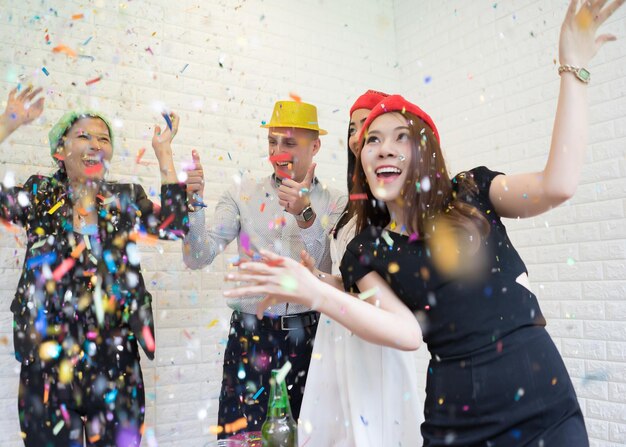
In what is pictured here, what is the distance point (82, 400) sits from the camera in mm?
1827

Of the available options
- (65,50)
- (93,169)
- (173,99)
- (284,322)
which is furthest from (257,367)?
(65,50)

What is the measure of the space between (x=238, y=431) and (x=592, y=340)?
1653 millimetres

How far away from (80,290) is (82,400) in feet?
1.15

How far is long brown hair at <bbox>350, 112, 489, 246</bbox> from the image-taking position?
119cm

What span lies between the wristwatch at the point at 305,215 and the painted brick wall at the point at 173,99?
1113 mm

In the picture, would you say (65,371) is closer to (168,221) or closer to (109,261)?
(109,261)

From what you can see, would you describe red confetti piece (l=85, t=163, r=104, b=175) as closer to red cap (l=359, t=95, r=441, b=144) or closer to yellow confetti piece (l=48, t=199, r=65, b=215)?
yellow confetti piece (l=48, t=199, r=65, b=215)

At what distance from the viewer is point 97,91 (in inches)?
101

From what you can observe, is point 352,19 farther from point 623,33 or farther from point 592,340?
point 592,340

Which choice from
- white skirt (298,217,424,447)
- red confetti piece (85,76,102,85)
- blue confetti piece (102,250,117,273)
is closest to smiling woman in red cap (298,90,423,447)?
white skirt (298,217,424,447)

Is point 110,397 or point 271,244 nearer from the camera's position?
point 110,397

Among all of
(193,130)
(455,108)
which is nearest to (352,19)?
(455,108)

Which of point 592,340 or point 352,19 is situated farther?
point 352,19

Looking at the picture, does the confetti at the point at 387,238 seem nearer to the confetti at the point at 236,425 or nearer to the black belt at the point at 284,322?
the black belt at the point at 284,322
